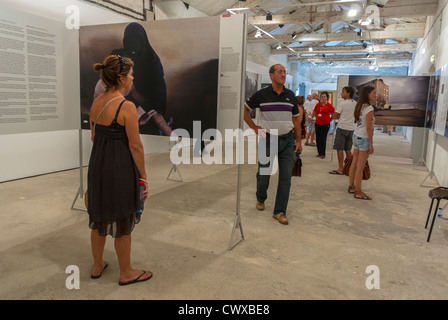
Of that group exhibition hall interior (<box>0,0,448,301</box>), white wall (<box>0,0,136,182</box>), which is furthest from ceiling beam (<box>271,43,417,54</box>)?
white wall (<box>0,0,136,182</box>)

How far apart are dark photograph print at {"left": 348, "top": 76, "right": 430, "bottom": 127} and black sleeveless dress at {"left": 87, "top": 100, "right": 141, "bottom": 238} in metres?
6.41

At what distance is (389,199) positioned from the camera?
4.44 m

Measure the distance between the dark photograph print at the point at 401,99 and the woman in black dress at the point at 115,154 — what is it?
251 inches

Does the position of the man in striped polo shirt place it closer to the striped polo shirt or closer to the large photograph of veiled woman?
the striped polo shirt

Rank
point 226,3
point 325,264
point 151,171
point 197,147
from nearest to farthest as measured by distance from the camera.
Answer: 1. point 325,264
2. point 151,171
3. point 197,147
4. point 226,3

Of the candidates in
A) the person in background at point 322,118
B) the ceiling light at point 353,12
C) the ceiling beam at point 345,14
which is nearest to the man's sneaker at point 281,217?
the person in background at point 322,118

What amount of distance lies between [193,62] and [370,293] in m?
2.36

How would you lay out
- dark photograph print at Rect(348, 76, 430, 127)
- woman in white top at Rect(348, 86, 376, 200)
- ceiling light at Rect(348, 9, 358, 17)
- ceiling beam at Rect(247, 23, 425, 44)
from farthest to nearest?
ceiling beam at Rect(247, 23, 425, 44)
ceiling light at Rect(348, 9, 358, 17)
dark photograph print at Rect(348, 76, 430, 127)
woman in white top at Rect(348, 86, 376, 200)

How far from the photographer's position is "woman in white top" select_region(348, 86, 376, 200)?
4059 millimetres

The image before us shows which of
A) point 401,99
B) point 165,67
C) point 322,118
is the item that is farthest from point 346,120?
point 165,67

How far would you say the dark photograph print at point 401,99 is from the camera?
6812 millimetres

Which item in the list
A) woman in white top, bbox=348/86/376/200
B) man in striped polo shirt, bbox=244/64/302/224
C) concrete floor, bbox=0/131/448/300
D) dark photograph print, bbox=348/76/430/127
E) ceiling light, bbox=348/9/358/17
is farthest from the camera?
ceiling light, bbox=348/9/358/17
